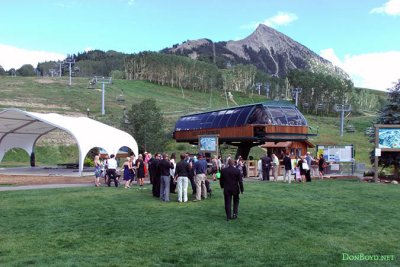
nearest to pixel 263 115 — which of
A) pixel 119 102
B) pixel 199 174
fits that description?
pixel 199 174

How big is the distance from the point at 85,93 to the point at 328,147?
6791cm

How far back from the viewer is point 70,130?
27.3m

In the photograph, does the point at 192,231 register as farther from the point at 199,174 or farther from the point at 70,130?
the point at 70,130

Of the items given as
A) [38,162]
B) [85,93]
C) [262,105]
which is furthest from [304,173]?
[85,93]

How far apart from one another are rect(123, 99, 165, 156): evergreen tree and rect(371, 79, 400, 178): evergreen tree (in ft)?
65.8

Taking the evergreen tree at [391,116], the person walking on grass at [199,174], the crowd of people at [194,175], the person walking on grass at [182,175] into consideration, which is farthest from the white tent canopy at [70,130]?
the evergreen tree at [391,116]

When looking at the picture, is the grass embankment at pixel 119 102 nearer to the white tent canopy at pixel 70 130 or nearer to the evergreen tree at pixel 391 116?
the white tent canopy at pixel 70 130

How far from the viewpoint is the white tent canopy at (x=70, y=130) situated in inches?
1085

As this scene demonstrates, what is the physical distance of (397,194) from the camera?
1797 centimetres

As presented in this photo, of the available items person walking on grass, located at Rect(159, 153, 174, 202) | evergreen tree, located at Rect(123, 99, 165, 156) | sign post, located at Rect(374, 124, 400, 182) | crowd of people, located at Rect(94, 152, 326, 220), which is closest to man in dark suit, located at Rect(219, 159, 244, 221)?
crowd of people, located at Rect(94, 152, 326, 220)

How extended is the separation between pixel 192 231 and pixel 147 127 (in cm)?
3136

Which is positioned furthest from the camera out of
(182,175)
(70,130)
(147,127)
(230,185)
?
(147,127)

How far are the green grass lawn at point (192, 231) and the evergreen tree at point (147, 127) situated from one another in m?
24.1

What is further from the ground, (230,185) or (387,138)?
(387,138)
